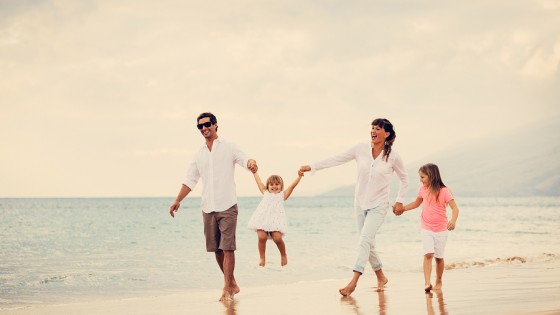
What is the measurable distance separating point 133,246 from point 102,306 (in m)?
16.8

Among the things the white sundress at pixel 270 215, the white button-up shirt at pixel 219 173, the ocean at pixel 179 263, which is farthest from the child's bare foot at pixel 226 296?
the ocean at pixel 179 263

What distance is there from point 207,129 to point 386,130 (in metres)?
2.28

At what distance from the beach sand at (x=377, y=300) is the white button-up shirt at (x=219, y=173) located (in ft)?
4.24

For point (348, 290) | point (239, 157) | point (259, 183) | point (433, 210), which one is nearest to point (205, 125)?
point (239, 157)

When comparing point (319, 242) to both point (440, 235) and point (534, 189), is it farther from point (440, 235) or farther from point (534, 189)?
point (534, 189)

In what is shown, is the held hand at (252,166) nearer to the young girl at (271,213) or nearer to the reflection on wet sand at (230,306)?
the young girl at (271,213)

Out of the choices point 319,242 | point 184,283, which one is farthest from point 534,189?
point 184,283

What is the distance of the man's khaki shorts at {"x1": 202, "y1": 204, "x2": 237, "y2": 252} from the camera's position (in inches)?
339

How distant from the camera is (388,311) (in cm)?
724

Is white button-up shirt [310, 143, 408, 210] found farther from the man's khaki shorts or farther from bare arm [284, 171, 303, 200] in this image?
the man's khaki shorts

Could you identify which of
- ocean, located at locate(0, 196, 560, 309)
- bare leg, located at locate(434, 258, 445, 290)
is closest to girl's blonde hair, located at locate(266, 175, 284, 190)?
bare leg, located at locate(434, 258, 445, 290)

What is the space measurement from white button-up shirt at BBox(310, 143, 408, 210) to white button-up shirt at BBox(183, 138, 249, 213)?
40.5 inches

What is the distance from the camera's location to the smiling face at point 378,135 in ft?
27.8

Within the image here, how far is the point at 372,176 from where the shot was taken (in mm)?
8492
